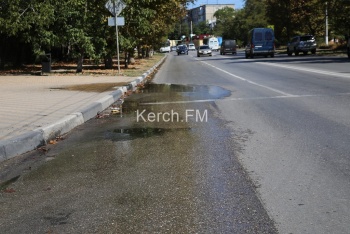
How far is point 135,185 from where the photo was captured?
4945mm

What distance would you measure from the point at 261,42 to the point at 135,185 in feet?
130

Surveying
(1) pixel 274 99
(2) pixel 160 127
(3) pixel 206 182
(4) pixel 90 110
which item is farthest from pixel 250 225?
(1) pixel 274 99

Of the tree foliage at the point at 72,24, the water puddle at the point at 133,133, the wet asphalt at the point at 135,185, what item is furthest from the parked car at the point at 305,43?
the water puddle at the point at 133,133

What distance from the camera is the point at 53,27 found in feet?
73.0

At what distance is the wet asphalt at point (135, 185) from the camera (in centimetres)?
392

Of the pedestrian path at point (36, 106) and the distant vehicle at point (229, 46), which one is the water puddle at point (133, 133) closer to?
the pedestrian path at point (36, 106)

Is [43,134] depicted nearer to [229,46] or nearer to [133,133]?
[133,133]

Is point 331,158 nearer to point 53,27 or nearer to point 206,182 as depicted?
point 206,182

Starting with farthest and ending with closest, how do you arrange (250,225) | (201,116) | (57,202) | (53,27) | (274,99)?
(53,27) → (274,99) → (201,116) → (57,202) → (250,225)

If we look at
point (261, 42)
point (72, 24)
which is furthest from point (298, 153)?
point (261, 42)

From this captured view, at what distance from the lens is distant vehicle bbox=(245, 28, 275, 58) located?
42.4m

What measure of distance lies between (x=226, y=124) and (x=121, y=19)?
12.4 m

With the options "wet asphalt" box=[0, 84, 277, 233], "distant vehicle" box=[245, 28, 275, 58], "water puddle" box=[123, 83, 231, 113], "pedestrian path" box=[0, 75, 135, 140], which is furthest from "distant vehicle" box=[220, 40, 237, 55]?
"wet asphalt" box=[0, 84, 277, 233]

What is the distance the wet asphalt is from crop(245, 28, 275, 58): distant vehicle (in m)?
35.7
